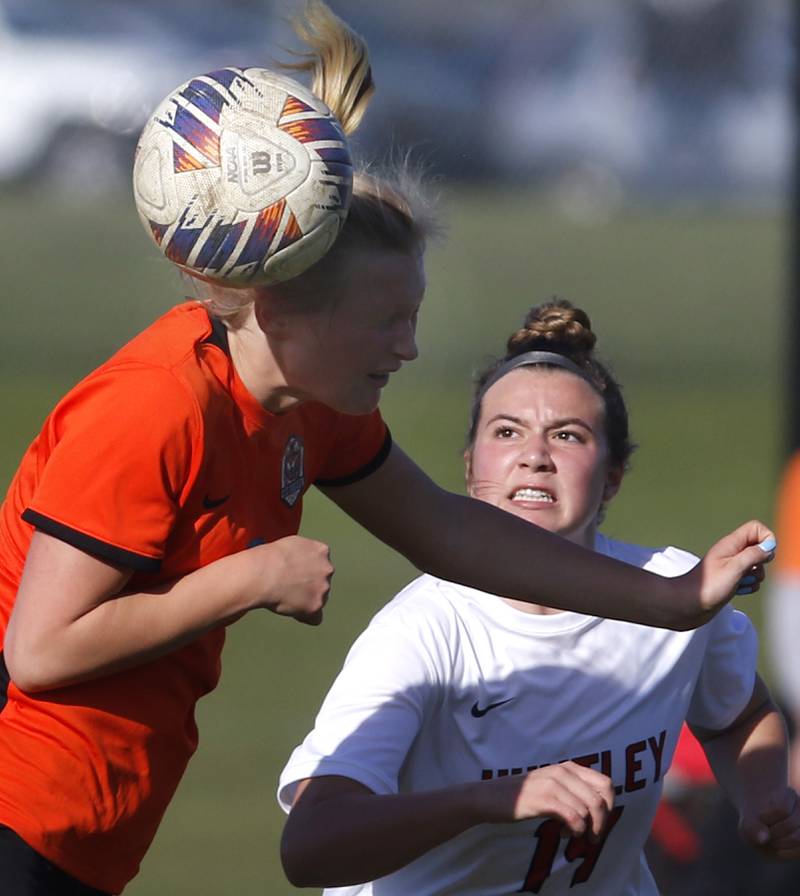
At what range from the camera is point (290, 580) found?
2.48 metres

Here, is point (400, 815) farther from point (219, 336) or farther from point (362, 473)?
point (219, 336)

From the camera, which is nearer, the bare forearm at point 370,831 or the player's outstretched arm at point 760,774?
the bare forearm at point 370,831

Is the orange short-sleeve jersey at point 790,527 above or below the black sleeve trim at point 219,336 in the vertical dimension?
above

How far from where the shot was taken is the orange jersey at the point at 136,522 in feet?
8.32

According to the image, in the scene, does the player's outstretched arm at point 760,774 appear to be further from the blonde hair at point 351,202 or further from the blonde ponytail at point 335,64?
the blonde ponytail at point 335,64

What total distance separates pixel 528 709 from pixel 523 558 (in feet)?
1.25

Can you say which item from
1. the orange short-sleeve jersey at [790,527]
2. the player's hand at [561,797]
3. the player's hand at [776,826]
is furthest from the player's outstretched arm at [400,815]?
the orange short-sleeve jersey at [790,527]

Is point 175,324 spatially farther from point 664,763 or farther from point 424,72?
point 424,72

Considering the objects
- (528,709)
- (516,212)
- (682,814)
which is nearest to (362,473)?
(528,709)

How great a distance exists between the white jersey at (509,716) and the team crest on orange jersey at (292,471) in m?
0.35

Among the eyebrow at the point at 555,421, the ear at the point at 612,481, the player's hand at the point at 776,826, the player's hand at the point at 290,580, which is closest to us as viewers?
the player's hand at the point at 290,580

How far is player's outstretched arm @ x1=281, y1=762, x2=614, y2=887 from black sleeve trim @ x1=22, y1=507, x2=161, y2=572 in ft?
1.88

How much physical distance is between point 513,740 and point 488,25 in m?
16.2

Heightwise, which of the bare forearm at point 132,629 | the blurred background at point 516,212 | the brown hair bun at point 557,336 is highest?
the blurred background at point 516,212
